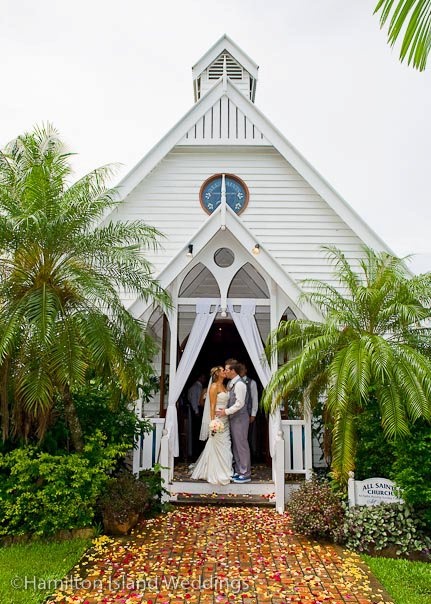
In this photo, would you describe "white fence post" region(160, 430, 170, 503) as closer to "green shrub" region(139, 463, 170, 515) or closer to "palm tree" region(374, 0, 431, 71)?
"green shrub" region(139, 463, 170, 515)

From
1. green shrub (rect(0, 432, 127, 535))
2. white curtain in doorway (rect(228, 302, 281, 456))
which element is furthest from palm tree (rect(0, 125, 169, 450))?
white curtain in doorway (rect(228, 302, 281, 456))

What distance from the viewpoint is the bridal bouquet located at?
9.44 m

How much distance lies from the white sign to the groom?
2.54m

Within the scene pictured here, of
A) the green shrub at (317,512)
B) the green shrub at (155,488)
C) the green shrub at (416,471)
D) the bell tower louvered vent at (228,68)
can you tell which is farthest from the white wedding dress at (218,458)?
the bell tower louvered vent at (228,68)

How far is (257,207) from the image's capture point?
492 inches

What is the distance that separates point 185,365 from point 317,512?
12.1ft

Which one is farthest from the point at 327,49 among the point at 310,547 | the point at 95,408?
the point at 310,547

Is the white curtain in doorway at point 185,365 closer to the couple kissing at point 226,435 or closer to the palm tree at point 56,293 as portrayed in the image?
the couple kissing at point 226,435

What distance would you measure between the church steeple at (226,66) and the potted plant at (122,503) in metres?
11.4

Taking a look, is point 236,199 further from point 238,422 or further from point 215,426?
point 215,426

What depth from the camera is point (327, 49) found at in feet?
26.4

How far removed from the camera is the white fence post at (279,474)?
343 inches

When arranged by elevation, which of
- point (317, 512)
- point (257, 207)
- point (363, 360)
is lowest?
point (317, 512)

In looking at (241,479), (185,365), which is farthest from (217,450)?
(185,365)
